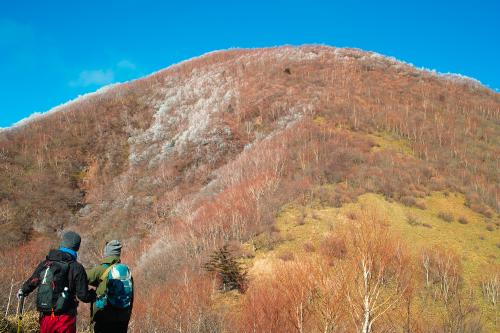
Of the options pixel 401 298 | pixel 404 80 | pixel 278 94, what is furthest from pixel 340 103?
pixel 401 298

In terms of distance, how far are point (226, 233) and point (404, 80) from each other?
106 ft

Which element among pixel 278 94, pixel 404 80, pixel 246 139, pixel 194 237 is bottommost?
pixel 194 237

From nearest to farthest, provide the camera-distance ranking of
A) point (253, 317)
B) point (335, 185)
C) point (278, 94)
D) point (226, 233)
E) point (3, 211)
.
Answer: point (253, 317), point (226, 233), point (335, 185), point (3, 211), point (278, 94)

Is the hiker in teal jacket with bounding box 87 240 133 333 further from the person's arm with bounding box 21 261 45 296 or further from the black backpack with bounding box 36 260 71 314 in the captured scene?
the person's arm with bounding box 21 261 45 296

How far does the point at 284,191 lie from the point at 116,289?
51.4 ft

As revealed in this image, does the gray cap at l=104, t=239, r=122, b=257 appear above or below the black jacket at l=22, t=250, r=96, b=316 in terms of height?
above

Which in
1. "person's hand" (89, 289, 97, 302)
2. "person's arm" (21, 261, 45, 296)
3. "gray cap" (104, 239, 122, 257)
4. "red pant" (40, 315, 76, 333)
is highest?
"gray cap" (104, 239, 122, 257)

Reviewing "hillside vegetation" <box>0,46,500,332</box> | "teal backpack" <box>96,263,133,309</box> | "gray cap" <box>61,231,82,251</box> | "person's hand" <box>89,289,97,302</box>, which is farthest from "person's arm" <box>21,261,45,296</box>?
"hillside vegetation" <box>0,46,500,332</box>

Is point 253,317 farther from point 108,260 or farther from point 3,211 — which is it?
point 3,211

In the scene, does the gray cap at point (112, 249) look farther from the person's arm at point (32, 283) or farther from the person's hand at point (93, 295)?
the person's arm at point (32, 283)

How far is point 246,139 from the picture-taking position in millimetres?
35938

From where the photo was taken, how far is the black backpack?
527 centimetres

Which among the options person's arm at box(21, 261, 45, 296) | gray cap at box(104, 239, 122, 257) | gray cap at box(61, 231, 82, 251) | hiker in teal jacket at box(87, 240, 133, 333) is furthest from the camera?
gray cap at box(104, 239, 122, 257)

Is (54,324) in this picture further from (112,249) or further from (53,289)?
(112,249)
